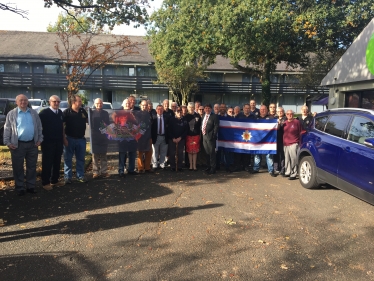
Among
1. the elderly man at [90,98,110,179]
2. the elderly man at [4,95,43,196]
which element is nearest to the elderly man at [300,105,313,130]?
the elderly man at [90,98,110,179]

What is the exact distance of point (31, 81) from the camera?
34844 millimetres

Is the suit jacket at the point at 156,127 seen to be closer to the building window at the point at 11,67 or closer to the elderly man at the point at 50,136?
the elderly man at the point at 50,136

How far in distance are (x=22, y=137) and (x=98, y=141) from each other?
78.8 inches

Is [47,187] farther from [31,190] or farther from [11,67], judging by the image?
[11,67]

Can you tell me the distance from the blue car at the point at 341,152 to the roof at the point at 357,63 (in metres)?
6.73

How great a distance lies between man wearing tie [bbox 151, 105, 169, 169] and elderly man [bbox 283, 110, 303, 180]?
3.29 meters

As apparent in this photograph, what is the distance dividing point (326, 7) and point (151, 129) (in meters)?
13.8

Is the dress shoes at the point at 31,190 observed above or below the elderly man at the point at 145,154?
below

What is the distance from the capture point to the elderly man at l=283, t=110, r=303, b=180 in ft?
27.2

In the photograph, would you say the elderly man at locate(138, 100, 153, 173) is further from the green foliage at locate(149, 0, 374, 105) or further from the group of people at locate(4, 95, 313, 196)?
the green foliage at locate(149, 0, 374, 105)

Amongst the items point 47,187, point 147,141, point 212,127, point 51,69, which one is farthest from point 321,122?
point 51,69

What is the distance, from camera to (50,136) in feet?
22.6

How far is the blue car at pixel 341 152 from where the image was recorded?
214 inches

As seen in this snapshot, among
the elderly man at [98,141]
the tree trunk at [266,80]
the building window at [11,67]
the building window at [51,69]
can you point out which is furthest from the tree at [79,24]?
the building window at [11,67]
